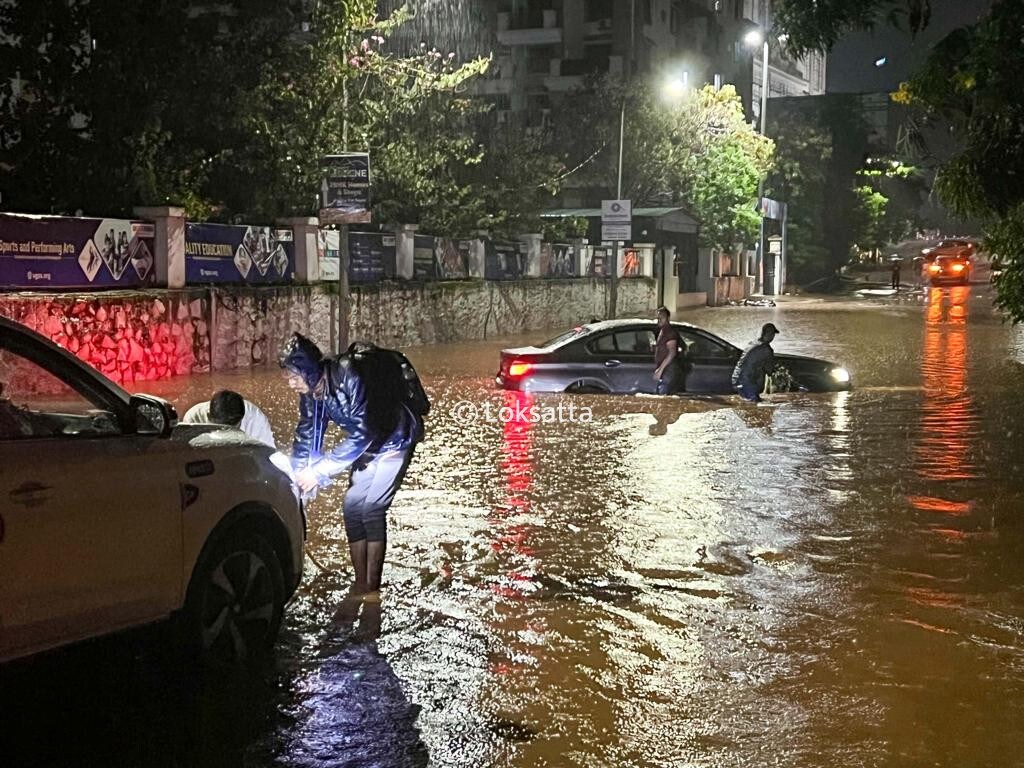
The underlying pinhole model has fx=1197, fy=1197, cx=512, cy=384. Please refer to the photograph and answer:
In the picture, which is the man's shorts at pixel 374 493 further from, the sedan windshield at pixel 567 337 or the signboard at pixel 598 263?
the signboard at pixel 598 263

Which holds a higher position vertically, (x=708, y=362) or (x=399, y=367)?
(x=399, y=367)

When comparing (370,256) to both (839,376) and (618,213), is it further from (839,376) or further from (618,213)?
(839,376)

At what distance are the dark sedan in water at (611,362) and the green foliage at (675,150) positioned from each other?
1063 inches

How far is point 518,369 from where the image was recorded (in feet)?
52.0

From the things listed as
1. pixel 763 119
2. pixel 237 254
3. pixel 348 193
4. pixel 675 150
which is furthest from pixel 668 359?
pixel 763 119

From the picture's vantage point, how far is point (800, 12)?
385 inches

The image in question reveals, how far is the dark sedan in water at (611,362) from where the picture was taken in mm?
15750

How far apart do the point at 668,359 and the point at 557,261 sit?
20065 millimetres

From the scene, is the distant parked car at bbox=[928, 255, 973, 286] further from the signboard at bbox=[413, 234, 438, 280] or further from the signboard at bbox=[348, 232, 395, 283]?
the signboard at bbox=[348, 232, 395, 283]

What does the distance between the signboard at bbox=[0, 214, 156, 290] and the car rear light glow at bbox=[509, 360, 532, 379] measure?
6.22m

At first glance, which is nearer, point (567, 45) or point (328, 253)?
point (328, 253)

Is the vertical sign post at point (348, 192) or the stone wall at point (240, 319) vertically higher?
the vertical sign post at point (348, 192)

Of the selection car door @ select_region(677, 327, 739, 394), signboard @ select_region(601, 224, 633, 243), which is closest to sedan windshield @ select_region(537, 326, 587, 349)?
car door @ select_region(677, 327, 739, 394)

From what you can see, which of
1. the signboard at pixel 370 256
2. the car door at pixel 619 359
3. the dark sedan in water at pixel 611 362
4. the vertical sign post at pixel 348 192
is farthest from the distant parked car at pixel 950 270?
the vertical sign post at pixel 348 192
